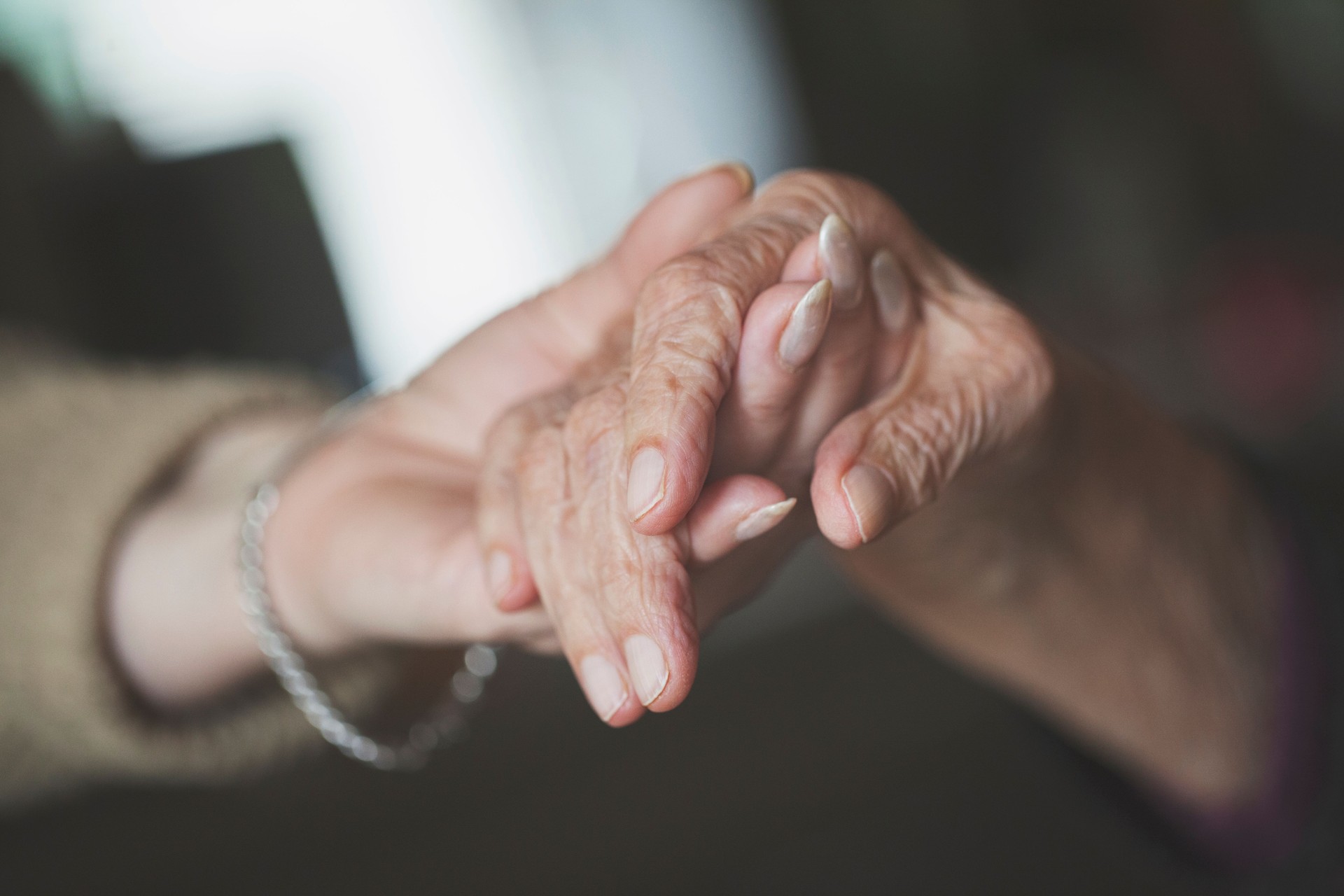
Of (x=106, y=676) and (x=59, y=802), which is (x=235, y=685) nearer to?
(x=106, y=676)

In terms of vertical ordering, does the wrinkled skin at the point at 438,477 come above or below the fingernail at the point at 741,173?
below

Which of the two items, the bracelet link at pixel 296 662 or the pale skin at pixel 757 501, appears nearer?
the pale skin at pixel 757 501

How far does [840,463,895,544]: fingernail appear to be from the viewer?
43 centimetres

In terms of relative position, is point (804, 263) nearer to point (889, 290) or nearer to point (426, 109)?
point (889, 290)

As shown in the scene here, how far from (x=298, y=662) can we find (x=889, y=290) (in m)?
0.50

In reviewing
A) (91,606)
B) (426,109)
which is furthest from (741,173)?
(426,109)

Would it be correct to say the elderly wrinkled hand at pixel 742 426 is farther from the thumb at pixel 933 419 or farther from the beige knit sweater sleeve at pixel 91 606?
the beige knit sweater sleeve at pixel 91 606

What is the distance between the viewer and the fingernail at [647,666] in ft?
1.38

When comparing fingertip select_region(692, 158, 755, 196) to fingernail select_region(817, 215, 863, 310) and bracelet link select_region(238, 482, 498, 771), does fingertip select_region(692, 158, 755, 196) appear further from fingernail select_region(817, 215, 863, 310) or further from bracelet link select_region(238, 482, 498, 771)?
bracelet link select_region(238, 482, 498, 771)

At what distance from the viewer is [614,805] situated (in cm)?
187

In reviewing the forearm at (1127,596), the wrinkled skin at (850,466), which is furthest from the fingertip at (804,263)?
the forearm at (1127,596)

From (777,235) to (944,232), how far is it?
3.04 m

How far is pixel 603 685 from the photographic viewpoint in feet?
1.47

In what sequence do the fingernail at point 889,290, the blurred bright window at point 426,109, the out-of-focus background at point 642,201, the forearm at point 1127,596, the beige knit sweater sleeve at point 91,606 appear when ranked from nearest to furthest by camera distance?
the fingernail at point 889,290 → the forearm at point 1127,596 → the beige knit sweater sleeve at point 91,606 → the out-of-focus background at point 642,201 → the blurred bright window at point 426,109
